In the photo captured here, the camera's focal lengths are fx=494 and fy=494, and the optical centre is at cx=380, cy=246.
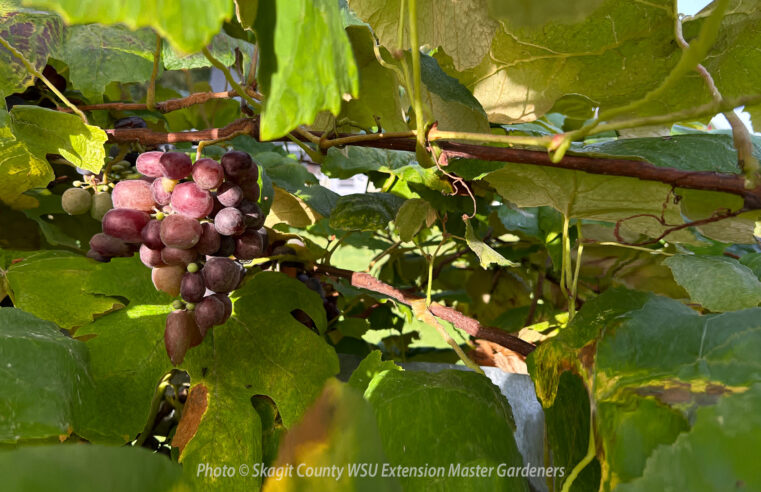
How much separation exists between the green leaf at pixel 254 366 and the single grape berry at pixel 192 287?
9 cm

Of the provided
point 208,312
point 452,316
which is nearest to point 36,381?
point 208,312

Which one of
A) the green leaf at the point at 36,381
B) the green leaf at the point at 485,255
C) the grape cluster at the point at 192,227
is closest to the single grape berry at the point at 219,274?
the grape cluster at the point at 192,227

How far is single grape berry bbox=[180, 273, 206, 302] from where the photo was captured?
0.39m

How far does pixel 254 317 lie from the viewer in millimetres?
490

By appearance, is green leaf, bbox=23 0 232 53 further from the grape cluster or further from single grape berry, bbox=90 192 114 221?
single grape berry, bbox=90 192 114 221

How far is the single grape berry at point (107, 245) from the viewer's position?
47cm

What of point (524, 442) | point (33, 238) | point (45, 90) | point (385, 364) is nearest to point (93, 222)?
point (33, 238)

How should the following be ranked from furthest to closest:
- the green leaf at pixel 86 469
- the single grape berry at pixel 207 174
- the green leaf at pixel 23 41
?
the green leaf at pixel 23 41 < the single grape berry at pixel 207 174 < the green leaf at pixel 86 469

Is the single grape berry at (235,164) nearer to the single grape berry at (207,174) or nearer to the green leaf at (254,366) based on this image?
the single grape berry at (207,174)

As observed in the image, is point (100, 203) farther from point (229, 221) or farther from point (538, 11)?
point (538, 11)

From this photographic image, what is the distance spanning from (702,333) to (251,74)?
40 cm

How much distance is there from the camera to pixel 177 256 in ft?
1.30

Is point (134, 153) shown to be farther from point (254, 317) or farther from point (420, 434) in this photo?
point (420, 434)

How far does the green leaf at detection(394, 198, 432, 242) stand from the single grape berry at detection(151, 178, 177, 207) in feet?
0.73
